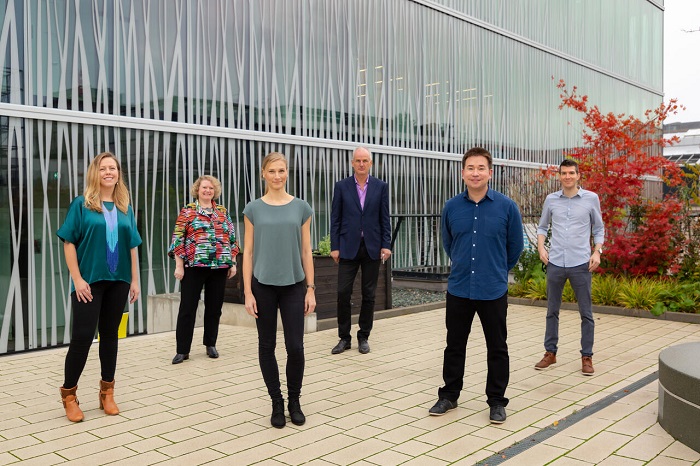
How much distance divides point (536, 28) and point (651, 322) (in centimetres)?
1140

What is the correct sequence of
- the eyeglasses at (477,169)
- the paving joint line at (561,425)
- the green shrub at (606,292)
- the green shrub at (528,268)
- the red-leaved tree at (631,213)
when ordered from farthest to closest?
1. the green shrub at (528,268)
2. the red-leaved tree at (631,213)
3. the green shrub at (606,292)
4. the eyeglasses at (477,169)
5. the paving joint line at (561,425)

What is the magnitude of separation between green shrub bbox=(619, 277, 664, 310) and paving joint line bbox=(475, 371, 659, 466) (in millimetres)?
3863

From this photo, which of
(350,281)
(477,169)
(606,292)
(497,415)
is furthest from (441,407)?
(606,292)

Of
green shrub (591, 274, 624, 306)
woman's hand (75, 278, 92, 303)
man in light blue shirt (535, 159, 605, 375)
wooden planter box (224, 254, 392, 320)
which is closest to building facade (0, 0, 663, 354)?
wooden planter box (224, 254, 392, 320)

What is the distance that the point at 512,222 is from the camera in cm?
462

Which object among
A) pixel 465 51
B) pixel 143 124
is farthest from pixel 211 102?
pixel 465 51

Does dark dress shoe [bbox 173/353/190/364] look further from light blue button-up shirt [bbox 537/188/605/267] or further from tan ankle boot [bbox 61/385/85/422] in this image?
light blue button-up shirt [bbox 537/188/605/267]

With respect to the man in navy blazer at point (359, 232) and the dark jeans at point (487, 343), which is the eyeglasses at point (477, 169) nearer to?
the dark jeans at point (487, 343)

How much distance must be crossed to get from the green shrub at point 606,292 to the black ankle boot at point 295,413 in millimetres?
6680

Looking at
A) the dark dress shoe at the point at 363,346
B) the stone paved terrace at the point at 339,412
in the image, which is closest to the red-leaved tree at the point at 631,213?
the stone paved terrace at the point at 339,412

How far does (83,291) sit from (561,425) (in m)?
3.29

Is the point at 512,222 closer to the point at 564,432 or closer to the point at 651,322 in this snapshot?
the point at 564,432

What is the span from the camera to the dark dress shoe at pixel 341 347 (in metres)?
6.82

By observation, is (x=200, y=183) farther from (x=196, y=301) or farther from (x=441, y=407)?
(x=441, y=407)
